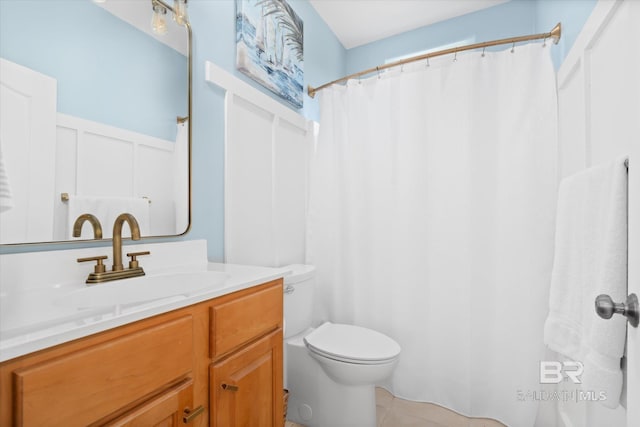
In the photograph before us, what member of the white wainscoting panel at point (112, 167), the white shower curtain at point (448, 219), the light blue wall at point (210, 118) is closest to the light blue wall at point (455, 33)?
the white shower curtain at point (448, 219)

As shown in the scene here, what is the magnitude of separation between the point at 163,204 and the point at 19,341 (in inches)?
29.4

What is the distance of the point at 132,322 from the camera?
63 cm

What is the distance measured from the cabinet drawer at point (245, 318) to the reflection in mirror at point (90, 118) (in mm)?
476

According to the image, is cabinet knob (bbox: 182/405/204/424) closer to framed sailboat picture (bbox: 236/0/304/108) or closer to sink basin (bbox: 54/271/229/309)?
sink basin (bbox: 54/271/229/309)

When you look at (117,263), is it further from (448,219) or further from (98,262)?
(448,219)

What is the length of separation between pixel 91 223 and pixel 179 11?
0.87m

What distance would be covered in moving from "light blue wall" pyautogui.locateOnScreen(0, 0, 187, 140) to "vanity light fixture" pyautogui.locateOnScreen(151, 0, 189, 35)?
61 mm

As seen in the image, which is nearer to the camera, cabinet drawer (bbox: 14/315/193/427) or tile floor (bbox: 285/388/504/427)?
cabinet drawer (bbox: 14/315/193/427)

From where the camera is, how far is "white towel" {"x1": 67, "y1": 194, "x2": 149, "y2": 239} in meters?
0.93

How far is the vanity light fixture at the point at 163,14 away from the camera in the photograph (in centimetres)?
115

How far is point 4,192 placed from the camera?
2.56 feet

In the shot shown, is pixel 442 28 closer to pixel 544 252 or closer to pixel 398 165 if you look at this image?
pixel 398 165

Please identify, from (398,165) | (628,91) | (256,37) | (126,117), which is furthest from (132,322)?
(398,165)

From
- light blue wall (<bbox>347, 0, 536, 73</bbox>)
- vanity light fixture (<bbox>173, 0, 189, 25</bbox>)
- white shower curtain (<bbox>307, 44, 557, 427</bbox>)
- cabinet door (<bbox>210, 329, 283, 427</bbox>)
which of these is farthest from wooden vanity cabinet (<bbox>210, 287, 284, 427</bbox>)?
light blue wall (<bbox>347, 0, 536, 73</bbox>)
